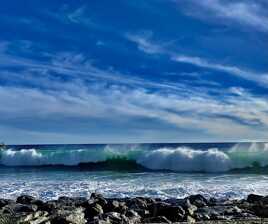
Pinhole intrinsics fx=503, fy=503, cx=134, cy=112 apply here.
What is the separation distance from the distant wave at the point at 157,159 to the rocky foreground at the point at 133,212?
61.3 ft

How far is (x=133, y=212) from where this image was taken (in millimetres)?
12875

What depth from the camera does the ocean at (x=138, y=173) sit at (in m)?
20.2

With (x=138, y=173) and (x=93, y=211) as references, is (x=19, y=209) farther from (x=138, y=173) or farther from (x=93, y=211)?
(x=138, y=173)

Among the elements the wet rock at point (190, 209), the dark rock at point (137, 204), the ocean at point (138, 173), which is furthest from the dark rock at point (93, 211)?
the ocean at point (138, 173)

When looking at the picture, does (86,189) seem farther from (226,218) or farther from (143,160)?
(143,160)

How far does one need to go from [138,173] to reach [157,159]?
660 centimetres

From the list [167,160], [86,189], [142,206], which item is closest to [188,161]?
[167,160]

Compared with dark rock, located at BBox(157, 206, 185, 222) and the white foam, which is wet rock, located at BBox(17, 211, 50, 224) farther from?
the white foam

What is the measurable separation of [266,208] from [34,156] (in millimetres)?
35902

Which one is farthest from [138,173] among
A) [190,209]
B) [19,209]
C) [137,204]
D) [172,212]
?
[172,212]

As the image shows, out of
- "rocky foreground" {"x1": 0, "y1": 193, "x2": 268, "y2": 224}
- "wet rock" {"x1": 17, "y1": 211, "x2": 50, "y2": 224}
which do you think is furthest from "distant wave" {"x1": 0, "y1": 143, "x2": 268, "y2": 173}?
"wet rock" {"x1": 17, "y1": 211, "x2": 50, "y2": 224}

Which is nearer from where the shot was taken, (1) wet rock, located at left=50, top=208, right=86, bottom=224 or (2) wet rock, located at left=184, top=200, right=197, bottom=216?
(1) wet rock, located at left=50, top=208, right=86, bottom=224

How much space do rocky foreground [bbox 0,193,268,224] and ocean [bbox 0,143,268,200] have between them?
3.78 m

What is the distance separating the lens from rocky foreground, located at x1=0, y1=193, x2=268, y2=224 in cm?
1148
